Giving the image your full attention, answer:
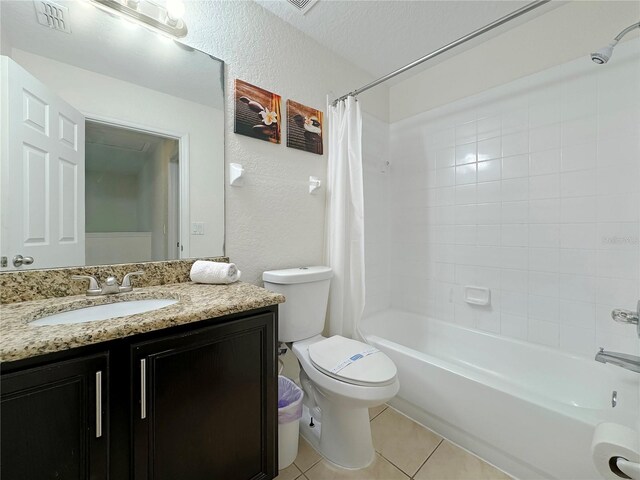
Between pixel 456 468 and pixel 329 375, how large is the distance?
751mm

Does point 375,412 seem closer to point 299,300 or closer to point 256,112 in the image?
point 299,300

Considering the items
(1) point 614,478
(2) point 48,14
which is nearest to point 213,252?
(2) point 48,14

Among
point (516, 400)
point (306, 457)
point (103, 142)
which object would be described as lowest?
point (306, 457)

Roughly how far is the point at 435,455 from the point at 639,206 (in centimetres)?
162

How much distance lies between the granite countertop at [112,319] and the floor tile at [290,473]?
2.79 ft

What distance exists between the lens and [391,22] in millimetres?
1632

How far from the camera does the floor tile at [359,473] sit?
120 centimetres

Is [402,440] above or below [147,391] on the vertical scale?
below

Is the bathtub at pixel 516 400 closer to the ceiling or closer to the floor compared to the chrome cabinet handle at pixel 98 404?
closer to the floor

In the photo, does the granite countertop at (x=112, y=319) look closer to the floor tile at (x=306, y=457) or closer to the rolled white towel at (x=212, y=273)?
the rolled white towel at (x=212, y=273)

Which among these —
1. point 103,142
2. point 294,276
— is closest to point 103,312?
A: point 103,142

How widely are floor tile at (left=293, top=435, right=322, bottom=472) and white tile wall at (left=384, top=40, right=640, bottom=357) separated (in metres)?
1.11

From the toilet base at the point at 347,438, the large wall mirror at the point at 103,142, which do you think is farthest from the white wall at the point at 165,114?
the toilet base at the point at 347,438

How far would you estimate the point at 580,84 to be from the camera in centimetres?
151
